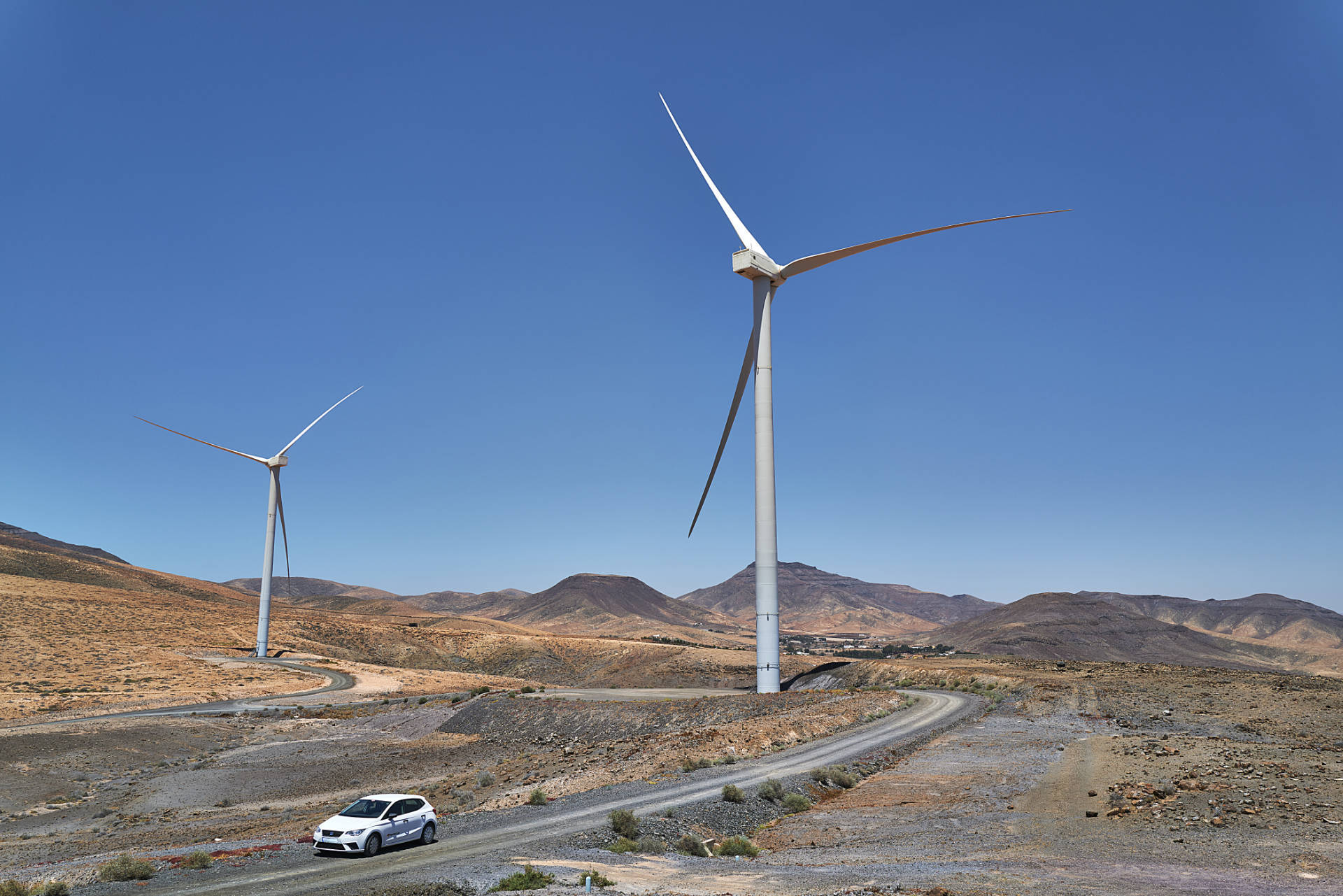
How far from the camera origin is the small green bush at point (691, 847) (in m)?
22.9

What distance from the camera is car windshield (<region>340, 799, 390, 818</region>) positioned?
928 inches

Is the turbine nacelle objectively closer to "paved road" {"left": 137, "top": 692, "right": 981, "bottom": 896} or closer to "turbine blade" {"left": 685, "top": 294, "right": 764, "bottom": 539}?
"turbine blade" {"left": 685, "top": 294, "right": 764, "bottom": 539}

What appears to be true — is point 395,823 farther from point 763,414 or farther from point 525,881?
point 763,414

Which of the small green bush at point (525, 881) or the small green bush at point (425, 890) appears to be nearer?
the small green bush at point (425, 890)

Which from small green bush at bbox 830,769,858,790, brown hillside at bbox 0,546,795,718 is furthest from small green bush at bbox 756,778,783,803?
brown hillside at bbox 0,546,795,718

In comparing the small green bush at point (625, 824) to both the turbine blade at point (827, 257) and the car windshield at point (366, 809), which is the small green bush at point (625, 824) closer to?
the car windshield at point (366, 809)

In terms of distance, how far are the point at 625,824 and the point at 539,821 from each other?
162 inches

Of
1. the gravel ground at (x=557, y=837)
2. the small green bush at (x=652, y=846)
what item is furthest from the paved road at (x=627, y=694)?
the small green bush at (x=652, y=846)

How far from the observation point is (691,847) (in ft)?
75.6

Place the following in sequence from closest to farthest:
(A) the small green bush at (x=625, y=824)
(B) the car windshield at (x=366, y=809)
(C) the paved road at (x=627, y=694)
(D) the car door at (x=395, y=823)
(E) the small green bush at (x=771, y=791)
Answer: (D) the car door at (x=395, y=823), (A) the small green bush at (x=625, y=824), (B) the car windshield at (x=366, y=809), (E) the small green bush at (x=771, y=791), (C) the paved road at (x=627, y=694)

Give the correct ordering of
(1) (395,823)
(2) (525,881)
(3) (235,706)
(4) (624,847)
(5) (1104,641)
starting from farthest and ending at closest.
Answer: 1. (5) (1104,641)
2. (3) (235,706)
3. (1) (395,823)
4. (4) (624,847)
5. (2) (525,881)

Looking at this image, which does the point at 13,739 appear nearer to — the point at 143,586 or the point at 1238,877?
the point at 1238,877

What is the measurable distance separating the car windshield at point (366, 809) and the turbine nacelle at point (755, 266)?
126 ft

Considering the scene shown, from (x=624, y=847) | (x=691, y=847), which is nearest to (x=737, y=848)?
(x=691, y=847)
